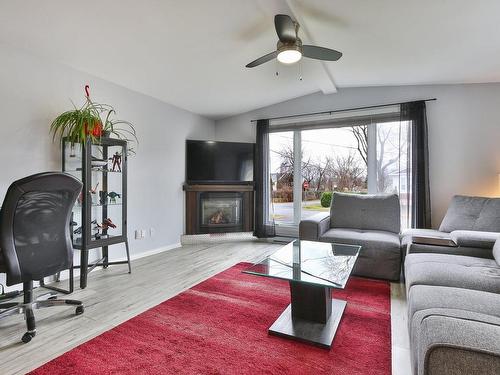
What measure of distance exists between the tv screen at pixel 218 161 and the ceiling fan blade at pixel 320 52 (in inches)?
103

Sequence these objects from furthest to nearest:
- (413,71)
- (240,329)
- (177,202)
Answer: (177,202) → (413,71) → (240,329)

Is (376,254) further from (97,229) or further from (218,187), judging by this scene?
(97,229)

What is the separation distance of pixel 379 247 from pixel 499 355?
222 cm

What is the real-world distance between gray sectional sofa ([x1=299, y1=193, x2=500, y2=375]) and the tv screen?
5.82 ft

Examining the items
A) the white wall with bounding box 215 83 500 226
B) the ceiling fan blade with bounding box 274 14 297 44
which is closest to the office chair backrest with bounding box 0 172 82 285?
the ceiling fan blade with bounding box 274 14 297 44

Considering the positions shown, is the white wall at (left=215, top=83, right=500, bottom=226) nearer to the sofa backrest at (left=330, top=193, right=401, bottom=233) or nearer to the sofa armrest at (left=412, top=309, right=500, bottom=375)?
the sofa backrest at (left=330, top=193, right=401, bottom=233)

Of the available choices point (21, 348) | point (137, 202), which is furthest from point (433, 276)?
point (137, 202)

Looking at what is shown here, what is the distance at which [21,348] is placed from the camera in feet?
5.76

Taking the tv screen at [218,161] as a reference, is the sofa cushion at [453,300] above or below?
below

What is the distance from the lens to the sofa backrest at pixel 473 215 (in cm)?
282

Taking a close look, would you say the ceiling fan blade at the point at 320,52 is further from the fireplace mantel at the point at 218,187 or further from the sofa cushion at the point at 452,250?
the fireplace mantel at the point at 218,187

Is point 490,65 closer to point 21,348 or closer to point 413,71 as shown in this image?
point 413,71

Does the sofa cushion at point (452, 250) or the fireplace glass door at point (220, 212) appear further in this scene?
the fireplace glass door at point (220, 212)

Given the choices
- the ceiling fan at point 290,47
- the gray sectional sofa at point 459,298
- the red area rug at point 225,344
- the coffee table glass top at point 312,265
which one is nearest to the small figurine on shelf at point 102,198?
the red area rug at point 225,344
